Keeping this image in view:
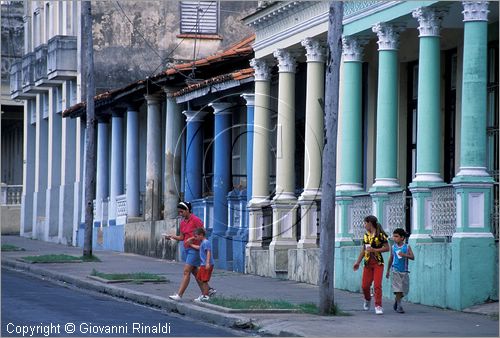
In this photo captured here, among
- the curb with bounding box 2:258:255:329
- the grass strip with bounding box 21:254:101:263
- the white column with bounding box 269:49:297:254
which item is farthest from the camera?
the grass strip with bounding box 21:254:101:263

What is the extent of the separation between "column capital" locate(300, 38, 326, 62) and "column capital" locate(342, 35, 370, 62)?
1585 mm

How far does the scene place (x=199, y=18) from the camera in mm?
40781

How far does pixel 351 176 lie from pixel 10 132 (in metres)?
36.1

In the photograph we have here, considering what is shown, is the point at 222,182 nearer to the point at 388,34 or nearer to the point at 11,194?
the point at 388,34

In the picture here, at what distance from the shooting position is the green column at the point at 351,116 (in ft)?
79.7

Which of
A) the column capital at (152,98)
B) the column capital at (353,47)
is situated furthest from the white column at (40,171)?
the column capital at (353,47)

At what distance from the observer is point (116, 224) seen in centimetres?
3909

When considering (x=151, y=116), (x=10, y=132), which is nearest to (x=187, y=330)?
(x=151, y=116)

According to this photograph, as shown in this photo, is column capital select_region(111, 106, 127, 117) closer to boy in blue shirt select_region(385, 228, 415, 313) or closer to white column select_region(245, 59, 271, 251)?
white column select_region(245, 59, 271, 251)

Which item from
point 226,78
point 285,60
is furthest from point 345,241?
point 226,78

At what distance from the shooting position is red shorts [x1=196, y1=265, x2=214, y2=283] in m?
20.5

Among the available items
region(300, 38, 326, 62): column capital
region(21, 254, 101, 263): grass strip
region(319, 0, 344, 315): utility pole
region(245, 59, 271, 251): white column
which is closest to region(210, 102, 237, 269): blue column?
region(245, 59, 271, 251): white column

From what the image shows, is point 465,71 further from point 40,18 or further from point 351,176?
point 40,18

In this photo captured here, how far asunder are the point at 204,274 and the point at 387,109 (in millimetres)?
4517
